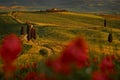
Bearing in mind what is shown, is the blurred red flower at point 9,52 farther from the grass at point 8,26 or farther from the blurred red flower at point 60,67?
the grass at point 8,26

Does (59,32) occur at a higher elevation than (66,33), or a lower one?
higher

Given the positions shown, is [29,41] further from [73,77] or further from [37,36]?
[73,77]

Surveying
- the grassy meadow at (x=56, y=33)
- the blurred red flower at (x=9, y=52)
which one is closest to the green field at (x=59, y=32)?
the grassy meadow at (x=56, y=33)

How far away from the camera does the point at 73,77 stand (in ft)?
8.50

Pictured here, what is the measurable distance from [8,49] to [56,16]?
78.4 metres

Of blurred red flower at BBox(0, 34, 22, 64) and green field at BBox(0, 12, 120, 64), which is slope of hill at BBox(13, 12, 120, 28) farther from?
blurred red flower at BBox(0, 34, 22, 64)

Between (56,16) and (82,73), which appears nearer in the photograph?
(82,73)

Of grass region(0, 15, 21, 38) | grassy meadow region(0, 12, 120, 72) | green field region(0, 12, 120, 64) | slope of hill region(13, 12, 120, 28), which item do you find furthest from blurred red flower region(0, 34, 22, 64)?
slope of hill region(13, 12, 120, 28)

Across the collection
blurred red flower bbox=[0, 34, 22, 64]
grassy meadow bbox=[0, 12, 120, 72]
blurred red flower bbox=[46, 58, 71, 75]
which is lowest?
grassy meadow bbox=[0, 12, 120, 72]

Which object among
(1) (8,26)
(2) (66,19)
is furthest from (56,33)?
(2) (66,19)

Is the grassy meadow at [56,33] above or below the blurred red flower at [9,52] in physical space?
below

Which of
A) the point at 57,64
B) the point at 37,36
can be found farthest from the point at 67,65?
the point at 37,36

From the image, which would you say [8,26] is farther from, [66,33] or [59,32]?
[66,33]

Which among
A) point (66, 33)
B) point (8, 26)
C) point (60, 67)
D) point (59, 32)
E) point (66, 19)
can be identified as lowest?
point (66, 33)
